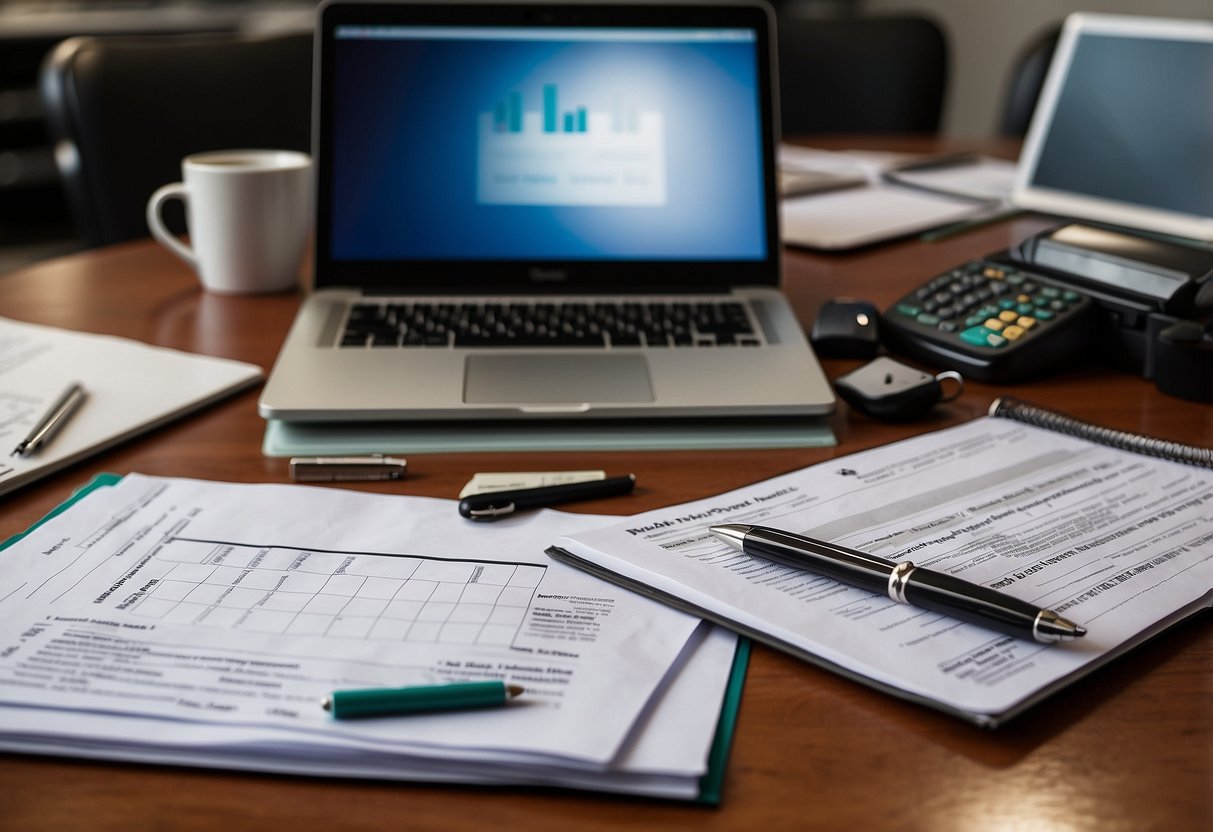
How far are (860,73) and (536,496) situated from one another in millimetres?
1616

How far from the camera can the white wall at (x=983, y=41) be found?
11.4ft

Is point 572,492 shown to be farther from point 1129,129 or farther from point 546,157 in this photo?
point 1129,129

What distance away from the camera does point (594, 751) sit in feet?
1.45

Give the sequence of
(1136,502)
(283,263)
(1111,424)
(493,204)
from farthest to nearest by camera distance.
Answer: (283,263)
(493,204)
(1111,424)
(1136,502)

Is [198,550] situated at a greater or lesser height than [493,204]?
lesser

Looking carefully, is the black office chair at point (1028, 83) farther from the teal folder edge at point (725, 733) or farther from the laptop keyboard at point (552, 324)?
the teal folder edge at point (725, 733)

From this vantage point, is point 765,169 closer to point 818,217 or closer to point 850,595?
point 818,217

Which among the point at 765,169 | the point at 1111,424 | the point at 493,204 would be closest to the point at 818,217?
the point at 765,169

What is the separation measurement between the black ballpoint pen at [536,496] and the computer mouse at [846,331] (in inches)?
11.5

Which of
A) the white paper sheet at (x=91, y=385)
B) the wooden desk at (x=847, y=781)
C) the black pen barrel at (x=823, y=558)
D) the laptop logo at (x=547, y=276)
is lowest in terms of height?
the wooden desk at (x=847, y=781)

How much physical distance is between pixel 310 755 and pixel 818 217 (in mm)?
1056

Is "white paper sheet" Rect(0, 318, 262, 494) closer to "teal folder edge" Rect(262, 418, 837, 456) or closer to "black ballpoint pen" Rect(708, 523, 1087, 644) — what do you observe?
"teal folder edge" Rect(262, 418, 837, 456)

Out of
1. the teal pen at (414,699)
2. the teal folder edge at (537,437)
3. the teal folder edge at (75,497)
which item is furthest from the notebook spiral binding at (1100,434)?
the teal folder edge at (75,497)

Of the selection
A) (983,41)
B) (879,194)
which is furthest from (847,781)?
(983,41)
